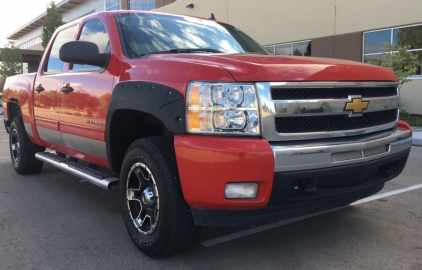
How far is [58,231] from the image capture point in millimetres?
3566

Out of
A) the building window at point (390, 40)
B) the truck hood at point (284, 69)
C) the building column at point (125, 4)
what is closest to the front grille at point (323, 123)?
the truck hood at point (284, 69)

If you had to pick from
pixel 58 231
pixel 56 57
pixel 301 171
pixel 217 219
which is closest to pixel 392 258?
pixel 301 171

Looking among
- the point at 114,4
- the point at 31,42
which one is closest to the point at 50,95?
the point at 114,4

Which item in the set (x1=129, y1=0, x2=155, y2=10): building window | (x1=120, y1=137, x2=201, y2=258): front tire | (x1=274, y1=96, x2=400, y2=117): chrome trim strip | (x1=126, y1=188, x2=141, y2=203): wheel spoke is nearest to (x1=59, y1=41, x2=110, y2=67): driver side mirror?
(x1=120, y1=137, x2=201, y2=258): front tire

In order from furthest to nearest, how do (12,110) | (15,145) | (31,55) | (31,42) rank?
(31,42) → (31,55) → (12,110) → (15,145)

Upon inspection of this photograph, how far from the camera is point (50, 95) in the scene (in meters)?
4.52

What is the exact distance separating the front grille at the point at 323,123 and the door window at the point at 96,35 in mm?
1889

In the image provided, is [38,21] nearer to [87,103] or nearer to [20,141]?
[20,141]

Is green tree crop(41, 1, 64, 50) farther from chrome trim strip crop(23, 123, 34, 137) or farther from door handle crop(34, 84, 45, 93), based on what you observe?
door handle crop(34, 84, 45, 93)

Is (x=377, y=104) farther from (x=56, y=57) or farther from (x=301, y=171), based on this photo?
(x=56, y=57)

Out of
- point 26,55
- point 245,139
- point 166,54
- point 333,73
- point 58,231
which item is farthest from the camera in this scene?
point 26,55

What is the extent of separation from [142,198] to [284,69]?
1414 mm

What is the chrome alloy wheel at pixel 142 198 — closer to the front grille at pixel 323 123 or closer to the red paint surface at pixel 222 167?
the red paint surface at pixel 222 167

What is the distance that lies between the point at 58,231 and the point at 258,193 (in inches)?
78.2
